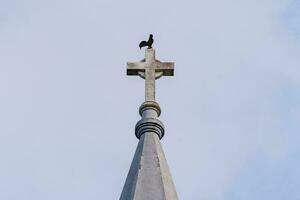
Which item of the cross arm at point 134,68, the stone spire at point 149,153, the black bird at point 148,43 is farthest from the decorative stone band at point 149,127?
the black bird at point 148,43

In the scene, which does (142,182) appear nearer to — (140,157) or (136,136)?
(140,157)

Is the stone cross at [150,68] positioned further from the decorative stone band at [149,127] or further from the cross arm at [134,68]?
the decorative stone band at [149,127]

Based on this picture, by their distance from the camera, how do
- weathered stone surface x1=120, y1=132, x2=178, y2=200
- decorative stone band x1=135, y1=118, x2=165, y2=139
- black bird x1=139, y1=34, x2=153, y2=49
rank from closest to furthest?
weathered stone surface x1=120, y1=132, x2=178, y2=200, decorative stone band x1=135, y1=118, x2=165, y2=139, black bird x1=139, y1=34, x2=153, y2=49

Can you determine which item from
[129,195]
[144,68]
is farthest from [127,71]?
[129,195]

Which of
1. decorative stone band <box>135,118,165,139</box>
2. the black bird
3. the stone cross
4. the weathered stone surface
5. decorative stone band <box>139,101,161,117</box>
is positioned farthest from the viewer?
the black bird

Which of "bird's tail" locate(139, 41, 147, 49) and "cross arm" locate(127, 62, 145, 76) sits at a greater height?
"bird's tail" locate(139, 41, 147, 49)

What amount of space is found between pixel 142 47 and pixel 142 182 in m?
4.25

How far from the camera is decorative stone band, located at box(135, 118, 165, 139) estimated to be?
13.4 m

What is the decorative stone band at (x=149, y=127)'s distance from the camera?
1343cm

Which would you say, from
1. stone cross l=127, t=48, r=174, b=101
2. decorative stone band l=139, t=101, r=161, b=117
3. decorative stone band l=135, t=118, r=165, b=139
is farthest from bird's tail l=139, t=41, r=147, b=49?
decorative stone band l=135, t=118, r=165, b=139

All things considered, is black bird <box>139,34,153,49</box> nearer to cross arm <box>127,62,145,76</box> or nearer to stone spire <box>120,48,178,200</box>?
stone spire <box>120,48,178,200</box>

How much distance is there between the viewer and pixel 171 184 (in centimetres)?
1204

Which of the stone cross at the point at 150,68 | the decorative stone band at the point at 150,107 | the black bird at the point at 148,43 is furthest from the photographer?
the black bird at the point at 148,43

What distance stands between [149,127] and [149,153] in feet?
3.03
